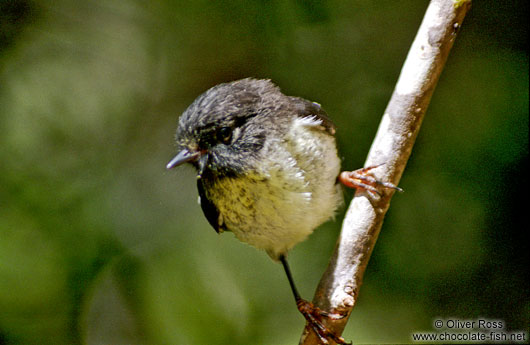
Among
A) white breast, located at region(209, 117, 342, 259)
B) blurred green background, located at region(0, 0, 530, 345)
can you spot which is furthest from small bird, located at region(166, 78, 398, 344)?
blurred green background, located at region(0, 0, 530, 345)

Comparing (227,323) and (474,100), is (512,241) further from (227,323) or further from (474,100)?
(227,323)

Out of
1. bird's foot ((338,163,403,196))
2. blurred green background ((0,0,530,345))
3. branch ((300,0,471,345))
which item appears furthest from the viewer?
blurred green background ((0,0,530,345))

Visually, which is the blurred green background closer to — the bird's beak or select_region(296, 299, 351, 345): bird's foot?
the bird's beak

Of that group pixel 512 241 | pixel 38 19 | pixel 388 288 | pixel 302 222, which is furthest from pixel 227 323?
pixel 38 19

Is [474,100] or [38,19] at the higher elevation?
[38,19]

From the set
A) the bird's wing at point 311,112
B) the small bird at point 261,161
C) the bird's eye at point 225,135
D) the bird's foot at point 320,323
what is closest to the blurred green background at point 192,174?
the bird's wing at point 311,112

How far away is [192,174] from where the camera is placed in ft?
9.75

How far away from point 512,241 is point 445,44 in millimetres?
1599

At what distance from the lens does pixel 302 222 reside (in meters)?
2.33

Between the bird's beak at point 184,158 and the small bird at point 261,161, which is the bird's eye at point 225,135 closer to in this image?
the small bird at point 261,161

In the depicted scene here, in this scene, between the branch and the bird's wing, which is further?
the bird's wing

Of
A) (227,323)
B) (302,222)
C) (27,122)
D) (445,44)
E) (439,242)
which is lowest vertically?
(227,323)

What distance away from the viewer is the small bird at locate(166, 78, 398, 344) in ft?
6.86

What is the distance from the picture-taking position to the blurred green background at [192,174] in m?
3.09
